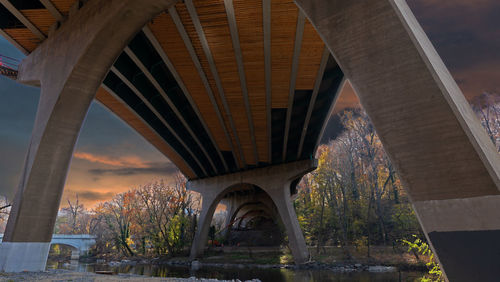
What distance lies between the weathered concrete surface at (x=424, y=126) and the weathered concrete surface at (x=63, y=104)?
7625 millimetres

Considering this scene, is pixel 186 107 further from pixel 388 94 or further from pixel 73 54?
pixel 388 94

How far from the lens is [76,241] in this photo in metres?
48.4

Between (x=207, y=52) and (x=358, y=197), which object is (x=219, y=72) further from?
(x=358, y=197)

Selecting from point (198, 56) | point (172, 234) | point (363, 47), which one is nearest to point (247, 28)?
point (198, 56)

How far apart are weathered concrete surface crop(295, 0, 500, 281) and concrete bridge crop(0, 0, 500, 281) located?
0.05ft

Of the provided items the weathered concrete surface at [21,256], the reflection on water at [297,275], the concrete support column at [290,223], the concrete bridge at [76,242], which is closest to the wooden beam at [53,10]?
the weathered concrete surface at [21,256]

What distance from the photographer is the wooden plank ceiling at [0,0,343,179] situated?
11.7 m

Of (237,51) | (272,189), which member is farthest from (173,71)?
(272,189)

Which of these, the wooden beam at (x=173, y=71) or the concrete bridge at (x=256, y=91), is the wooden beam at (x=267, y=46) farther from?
the wooden beam at (x=173, y=71)

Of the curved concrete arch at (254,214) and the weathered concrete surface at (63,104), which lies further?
the curved concrete arch at (254,214)

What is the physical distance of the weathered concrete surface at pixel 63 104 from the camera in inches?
415

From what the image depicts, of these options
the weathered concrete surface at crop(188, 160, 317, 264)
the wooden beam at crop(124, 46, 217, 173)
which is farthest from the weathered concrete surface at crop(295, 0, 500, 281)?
the weathered concrete surface at crop(188, 160, 317, 264)

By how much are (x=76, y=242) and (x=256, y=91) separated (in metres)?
47.1

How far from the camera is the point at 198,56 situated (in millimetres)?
14055
